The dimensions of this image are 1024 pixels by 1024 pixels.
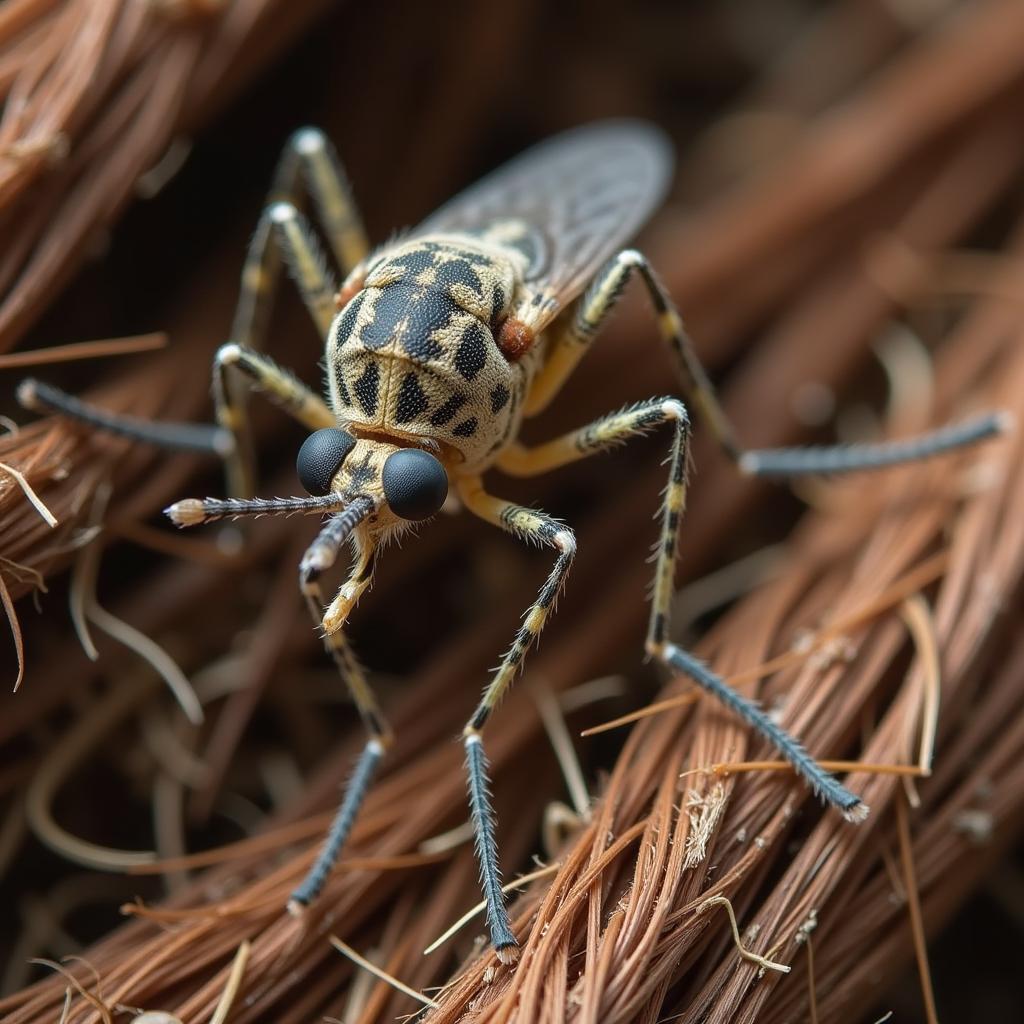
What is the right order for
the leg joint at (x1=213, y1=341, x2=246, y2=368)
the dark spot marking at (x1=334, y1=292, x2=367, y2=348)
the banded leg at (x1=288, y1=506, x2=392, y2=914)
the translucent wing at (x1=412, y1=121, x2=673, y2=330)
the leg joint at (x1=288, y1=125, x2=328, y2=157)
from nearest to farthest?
the banded leg at (x1=288, y1=506, x2=392, y2=914) → the dark spot marking at (x1=334, y1=292, x2=367, y2=348) → the leg joint at (x1=213, y1=341, x2=246, y2=368) → the translucent wing at (x1=412, y1=121, x2=673, y2=330) → the leg joint at (x1=288, y1=125, x2=328, y2=157)

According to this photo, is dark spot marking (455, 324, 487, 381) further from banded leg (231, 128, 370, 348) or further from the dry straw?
the dry straw

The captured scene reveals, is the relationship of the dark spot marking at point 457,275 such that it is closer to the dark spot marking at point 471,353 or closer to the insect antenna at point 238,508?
the dark spot marking at point 471,353

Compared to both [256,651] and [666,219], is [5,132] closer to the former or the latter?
[256,651]

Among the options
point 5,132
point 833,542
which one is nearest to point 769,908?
point 833,542

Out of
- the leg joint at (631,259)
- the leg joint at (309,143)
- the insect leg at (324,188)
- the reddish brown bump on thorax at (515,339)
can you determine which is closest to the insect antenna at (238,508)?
the reddish brown bump on thorax at (515,339)

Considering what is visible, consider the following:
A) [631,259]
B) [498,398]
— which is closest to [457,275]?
[498,398]

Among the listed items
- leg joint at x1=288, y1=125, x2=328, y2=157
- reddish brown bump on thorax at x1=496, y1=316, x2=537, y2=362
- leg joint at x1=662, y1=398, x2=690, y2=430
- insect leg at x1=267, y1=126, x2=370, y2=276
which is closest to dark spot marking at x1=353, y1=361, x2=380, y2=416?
reddish brown bump on thorax at x1=496, y1=316, x2=537, y2=362
